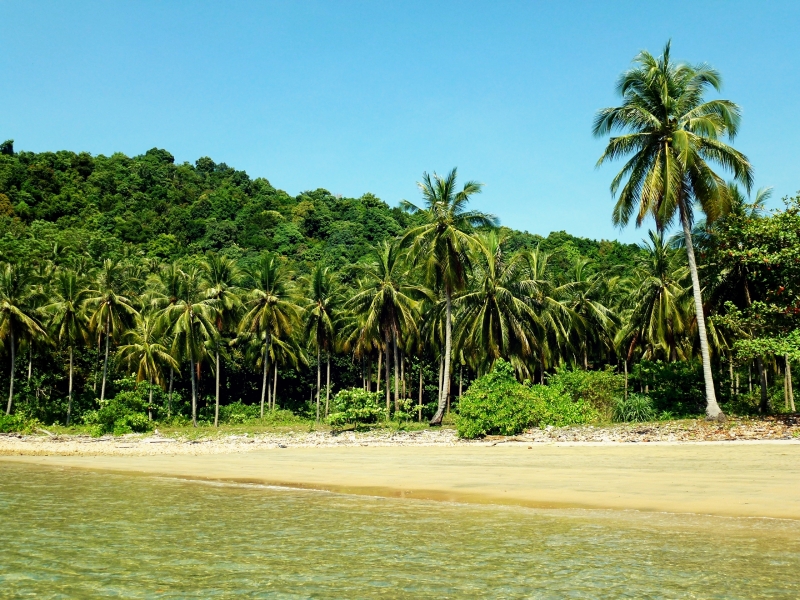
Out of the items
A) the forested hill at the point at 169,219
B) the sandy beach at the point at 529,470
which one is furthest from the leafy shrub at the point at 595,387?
the forested hill at the point at 169,219

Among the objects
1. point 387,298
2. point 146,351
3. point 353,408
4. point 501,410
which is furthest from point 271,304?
point 501,410

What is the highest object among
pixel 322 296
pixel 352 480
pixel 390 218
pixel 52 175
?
pixel 52 175

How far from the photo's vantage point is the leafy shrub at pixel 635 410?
24.8m

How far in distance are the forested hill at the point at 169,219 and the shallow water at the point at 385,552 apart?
50025 millimetres

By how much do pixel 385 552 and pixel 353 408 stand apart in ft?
69.7

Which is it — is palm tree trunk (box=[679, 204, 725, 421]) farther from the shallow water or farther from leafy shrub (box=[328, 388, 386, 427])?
leafy shrub (box=[328, 388, 386, 427])

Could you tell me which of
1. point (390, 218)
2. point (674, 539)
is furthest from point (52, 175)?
point (674, 539)

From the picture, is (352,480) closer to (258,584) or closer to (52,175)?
(258,584)

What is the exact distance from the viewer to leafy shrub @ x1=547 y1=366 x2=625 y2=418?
28.0 metres

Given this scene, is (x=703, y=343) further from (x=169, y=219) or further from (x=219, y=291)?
(x=169, y=219)

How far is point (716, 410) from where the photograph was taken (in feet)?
69.8

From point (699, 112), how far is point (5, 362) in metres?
45.6

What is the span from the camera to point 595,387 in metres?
28.2

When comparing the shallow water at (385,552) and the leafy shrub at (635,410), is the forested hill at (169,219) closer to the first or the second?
the leafy shrub at (635,410)
